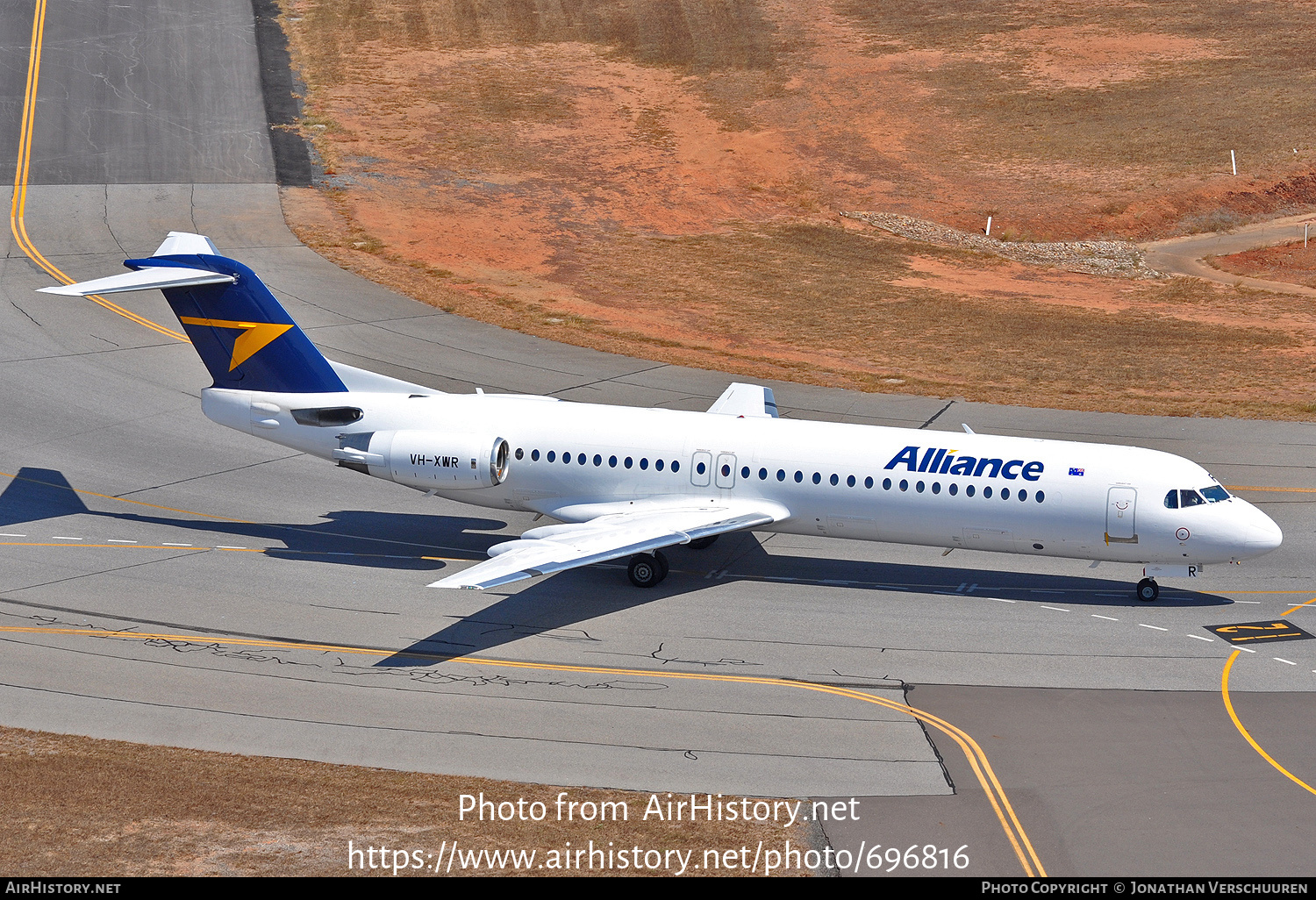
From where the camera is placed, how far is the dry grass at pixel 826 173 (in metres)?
A: 51.1

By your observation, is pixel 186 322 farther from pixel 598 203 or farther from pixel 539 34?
pixel 539 34

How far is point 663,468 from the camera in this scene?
30.7 metres

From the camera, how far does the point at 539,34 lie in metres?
91.9

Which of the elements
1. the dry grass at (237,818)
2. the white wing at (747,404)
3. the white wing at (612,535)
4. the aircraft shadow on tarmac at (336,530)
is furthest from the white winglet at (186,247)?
the white wing at (747,404)

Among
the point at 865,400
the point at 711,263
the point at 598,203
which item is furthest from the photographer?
the point at 598,203

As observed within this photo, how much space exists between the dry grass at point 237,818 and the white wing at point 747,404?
16.6m

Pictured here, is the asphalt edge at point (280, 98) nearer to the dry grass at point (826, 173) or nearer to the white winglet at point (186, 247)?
the dry grass at point (826, 173)

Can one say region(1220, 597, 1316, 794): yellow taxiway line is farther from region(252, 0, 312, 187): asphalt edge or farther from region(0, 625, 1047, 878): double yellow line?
region(252, 0, 312, 187): asphalt edge

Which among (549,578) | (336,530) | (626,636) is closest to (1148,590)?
(626,636)

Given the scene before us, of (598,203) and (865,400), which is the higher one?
(598,203)

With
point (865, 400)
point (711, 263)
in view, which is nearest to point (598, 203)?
point (711, 263)

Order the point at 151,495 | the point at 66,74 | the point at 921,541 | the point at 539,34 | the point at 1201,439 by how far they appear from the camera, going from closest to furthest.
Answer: the point at 921,541 < the point at 151,495 < the point at 1201,439 < the point at 66,74 < the point at 539,34

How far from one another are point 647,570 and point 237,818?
12.7 m

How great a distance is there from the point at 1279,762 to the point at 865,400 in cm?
2307
